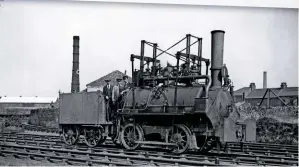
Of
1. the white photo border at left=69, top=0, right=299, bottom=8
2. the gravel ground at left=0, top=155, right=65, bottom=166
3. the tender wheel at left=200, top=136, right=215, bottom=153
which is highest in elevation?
the white photo border at left=69, top=0, right=299, bottom=8

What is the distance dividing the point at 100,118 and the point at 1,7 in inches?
185

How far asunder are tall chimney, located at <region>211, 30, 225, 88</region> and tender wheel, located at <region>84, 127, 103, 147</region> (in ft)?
13.1

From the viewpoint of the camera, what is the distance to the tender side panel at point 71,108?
12.2 meters

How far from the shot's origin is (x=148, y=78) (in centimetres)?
1104

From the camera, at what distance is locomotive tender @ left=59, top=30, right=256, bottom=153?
977 cm

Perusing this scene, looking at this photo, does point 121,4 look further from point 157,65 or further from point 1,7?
point 157,65

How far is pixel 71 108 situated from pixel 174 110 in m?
3.98

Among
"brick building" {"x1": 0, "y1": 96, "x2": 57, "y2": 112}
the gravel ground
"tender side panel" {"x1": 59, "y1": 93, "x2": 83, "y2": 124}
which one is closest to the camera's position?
the gravel ground

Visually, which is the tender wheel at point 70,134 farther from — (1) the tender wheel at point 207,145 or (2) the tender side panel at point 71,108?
(1) the tender wheel at point 207,145

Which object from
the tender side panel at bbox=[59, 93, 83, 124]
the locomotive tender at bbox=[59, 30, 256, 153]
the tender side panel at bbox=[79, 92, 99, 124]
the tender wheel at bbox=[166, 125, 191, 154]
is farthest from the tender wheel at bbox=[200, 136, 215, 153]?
the tender side panel at bbox=[59, 93, 83, 124]

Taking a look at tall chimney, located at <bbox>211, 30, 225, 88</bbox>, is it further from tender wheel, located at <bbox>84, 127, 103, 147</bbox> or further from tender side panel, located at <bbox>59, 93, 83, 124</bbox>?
tender side panel, located at <bbox>59, 93, 83, 124</bbox>

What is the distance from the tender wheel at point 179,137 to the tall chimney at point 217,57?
1483mm

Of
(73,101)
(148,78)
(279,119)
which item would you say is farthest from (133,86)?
(279,119)

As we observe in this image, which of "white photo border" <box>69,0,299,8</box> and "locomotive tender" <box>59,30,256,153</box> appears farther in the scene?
"locomotive tender" <box>59,30,256,153</box>
